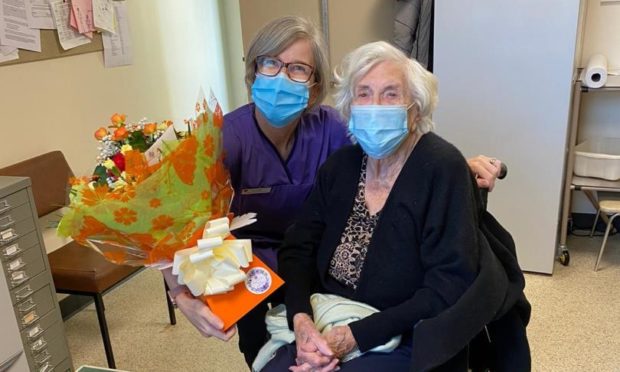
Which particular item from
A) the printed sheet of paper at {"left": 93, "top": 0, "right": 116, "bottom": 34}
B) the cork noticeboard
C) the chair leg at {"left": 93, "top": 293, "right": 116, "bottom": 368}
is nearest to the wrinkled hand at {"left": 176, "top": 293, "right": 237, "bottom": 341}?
the chair leg at {"left": 93, "top": 293, "right": 116, "bottom": 368}

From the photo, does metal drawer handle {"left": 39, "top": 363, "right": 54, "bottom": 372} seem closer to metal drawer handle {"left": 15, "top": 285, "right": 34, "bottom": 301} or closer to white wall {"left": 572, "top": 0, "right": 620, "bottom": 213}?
metal drawer handle {"left": 15, "top": 285, "right": 34, "bottom": 301}

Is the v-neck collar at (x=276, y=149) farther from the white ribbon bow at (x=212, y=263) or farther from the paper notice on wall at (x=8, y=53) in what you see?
the paper notice on wall at (x=8, y=53)

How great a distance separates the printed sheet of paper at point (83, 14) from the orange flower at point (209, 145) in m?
1.87

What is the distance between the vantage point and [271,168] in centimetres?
156

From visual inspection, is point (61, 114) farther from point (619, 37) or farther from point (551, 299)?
point (619, 37)

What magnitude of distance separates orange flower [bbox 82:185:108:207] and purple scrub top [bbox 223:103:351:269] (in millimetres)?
477

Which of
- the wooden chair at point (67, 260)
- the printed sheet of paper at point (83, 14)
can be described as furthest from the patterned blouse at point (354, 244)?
the printed sheet of paper at point (83, 14)

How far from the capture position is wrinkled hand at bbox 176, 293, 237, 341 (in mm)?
1185

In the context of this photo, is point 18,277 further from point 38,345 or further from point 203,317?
point 203,317

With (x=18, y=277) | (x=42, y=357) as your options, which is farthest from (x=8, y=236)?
(x=42, y=357)

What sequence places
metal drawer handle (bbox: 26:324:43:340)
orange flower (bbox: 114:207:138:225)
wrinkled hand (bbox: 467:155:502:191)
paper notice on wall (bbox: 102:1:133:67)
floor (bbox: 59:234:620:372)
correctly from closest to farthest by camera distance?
orange flower (bbox: 114:207:138:225)
wrinkled hand (bbox: 467:155:502:191)
metal drawer handle (bbox: 26:324:43:340)
floor (bbox: 59:234:620:372)
paper notice on wall (bbox: 102:1:133:67)

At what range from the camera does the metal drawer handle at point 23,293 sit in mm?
1883

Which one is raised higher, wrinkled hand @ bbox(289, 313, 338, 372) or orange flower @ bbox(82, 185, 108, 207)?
orange flower @ bbox(82, 185, 108, 207)

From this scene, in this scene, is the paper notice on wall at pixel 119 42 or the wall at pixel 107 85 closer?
the wall at pixel 107 85
